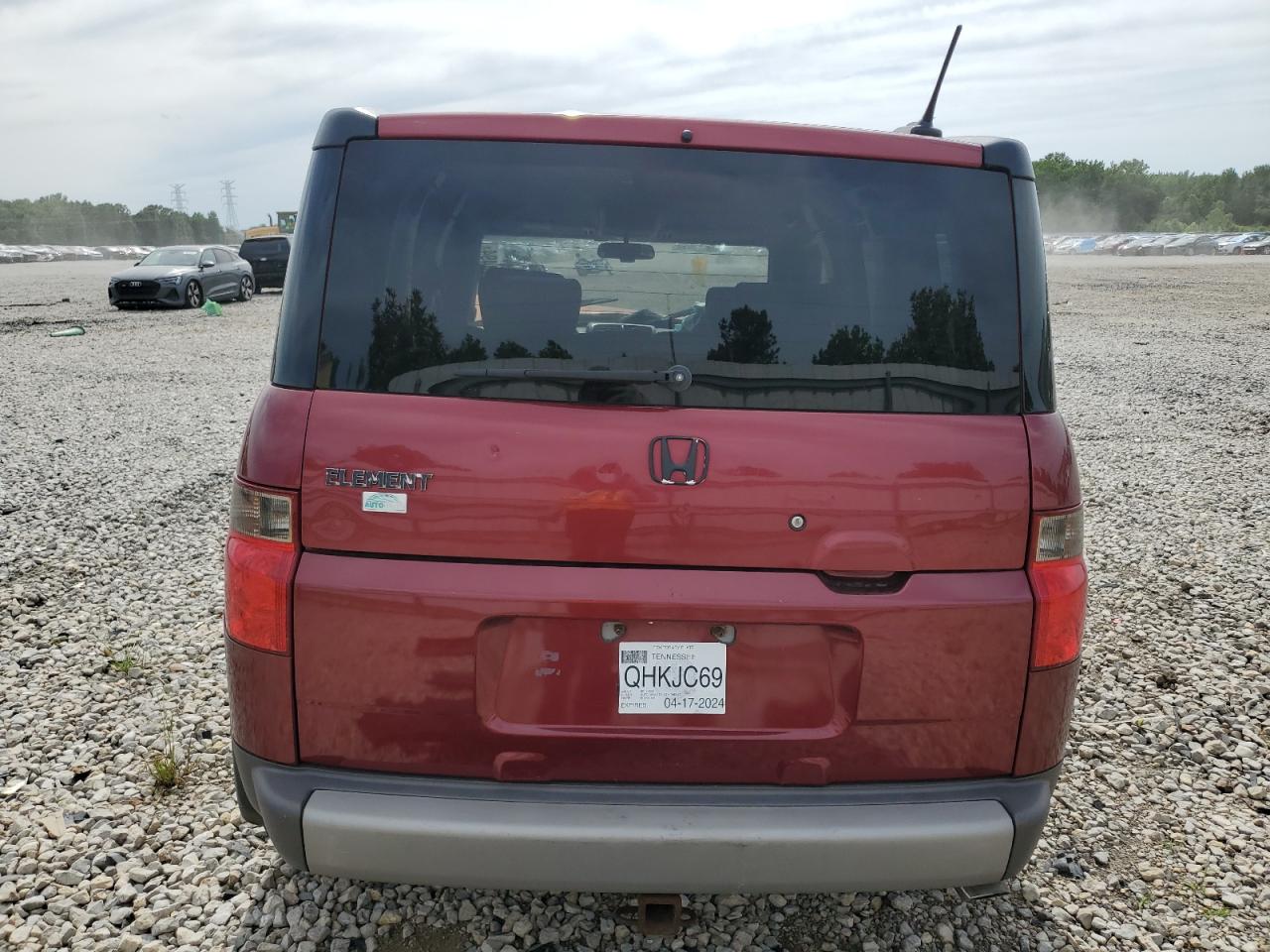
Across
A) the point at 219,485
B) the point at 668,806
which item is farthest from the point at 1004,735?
the point at 219,485

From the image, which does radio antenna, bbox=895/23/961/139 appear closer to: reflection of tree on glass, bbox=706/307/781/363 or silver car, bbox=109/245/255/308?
reflection of tree on glass, bbox=706/307/781/363

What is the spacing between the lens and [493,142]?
2.10 metres

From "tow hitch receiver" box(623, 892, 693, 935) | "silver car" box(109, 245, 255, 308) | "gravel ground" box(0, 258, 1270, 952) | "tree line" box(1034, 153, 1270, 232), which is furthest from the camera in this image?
"tree line" box(1034, 153, 1270, 232)

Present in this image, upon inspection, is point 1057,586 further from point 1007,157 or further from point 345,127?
point 345,127

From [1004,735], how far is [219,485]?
6.43m

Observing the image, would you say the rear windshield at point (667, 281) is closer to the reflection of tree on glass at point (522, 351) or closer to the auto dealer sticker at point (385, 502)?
the reflection of tree on glass at point (522, 351)

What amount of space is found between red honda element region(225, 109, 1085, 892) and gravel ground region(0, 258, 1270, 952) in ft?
2.19

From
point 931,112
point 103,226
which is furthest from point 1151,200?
point 931,112

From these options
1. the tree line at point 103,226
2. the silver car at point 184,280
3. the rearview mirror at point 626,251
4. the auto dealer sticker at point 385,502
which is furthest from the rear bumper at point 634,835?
the tree line at point 103,226

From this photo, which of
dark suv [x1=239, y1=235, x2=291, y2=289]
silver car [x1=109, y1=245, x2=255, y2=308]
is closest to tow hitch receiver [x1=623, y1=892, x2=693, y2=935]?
silver car [x1=109, y1=245, x2=255, y2=308]

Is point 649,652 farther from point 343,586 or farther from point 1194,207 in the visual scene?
point 1194,207

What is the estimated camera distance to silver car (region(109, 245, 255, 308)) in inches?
830

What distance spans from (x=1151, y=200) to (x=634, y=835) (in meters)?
132

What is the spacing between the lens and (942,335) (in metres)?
2.12
